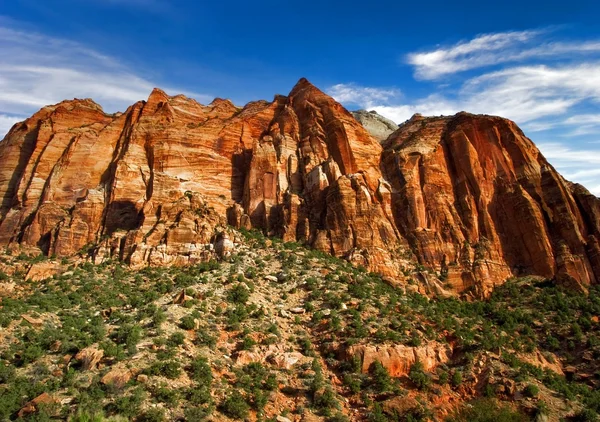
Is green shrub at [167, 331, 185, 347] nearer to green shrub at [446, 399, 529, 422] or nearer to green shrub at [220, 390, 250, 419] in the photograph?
green shrub at [220, 390, 250, 419]

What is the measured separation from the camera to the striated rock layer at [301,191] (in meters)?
52.8

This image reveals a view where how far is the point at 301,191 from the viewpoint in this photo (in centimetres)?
6159

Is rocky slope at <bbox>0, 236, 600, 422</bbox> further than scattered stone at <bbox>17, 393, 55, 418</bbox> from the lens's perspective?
Yes

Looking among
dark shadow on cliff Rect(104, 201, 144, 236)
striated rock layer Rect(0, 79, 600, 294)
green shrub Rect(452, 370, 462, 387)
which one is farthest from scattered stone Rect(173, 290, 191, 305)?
green shrub Rect(452, 370, 462, 387)

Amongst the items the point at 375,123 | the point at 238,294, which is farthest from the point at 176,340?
the point at 375,123

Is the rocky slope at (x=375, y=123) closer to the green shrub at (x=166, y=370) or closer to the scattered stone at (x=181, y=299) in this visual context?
the scattered stone at (x=181, y=299)

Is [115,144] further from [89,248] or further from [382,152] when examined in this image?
[382,152]

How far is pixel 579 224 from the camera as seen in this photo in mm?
55500

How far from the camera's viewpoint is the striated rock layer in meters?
52.8

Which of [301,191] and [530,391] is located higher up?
[301,191]

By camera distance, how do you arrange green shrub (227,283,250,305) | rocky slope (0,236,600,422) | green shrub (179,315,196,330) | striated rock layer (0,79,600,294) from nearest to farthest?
rocky slope (0,236,600,422) → green shrub (179,315,196,330) → green shrub (227,283,250,305) → striated rock layer (0,79,600,294)

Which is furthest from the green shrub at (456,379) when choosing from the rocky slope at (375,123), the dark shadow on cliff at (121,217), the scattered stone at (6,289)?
the rocky slope at (375,123)

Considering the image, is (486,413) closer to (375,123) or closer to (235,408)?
(235,408)

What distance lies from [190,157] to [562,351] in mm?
46847
